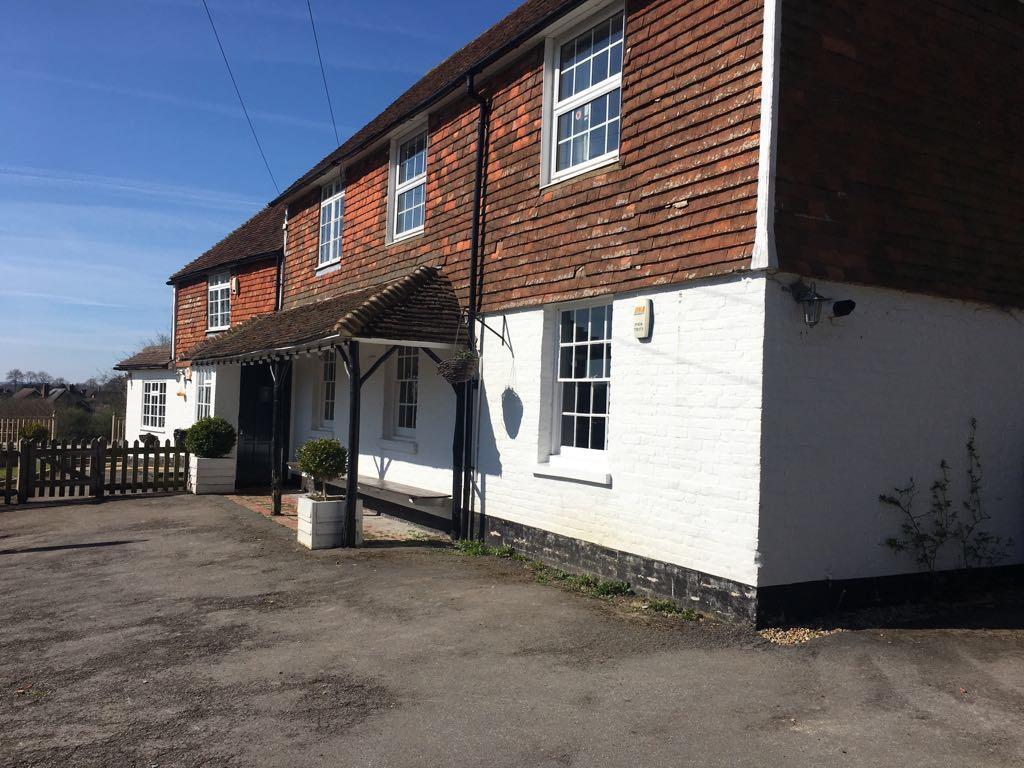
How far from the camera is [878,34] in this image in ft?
23.1

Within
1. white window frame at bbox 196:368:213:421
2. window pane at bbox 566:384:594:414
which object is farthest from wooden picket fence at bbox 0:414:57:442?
window pane at bbox 566:384:594:414

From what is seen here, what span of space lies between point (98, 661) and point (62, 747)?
1.54 m

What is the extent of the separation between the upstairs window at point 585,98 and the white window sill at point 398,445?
453cm

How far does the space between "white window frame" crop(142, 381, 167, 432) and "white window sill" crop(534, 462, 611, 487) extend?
1797 centimetres

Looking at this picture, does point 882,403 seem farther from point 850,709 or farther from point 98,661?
point 98,661

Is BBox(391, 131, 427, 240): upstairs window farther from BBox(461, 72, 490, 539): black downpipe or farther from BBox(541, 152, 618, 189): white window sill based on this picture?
BBox(541, 152, 618, 189): white window sill

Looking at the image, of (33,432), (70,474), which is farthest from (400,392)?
(33,432)

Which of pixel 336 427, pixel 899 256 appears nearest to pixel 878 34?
pixel 899 256

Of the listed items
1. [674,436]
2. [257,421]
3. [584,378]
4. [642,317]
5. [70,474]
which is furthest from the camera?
[257,421]

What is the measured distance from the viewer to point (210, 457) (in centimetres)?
1533

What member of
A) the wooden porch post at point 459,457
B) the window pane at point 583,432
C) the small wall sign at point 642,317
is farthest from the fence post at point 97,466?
the small wall sign at point 642,317

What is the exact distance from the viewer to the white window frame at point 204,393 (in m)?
17.0

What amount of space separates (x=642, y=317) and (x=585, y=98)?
2828 millimetres

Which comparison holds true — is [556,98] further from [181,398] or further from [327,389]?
[181,398]
